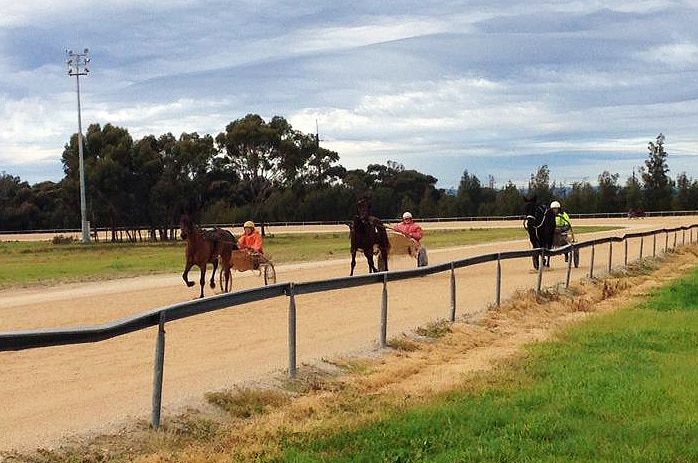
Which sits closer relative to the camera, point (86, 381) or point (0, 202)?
point (86, 381)

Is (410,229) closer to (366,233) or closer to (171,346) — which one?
(366,233)

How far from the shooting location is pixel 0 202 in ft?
339

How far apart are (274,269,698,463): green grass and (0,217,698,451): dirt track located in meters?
2.04

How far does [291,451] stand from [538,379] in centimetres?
321

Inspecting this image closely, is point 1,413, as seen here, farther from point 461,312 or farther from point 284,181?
point 284,181

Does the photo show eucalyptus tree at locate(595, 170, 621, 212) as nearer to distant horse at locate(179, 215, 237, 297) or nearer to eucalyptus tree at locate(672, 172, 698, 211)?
eucalyptus tree at locate(672, 172, 698, 211)

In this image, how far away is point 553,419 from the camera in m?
6.96

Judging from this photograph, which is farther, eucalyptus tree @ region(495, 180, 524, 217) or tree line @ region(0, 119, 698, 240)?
eucalyptus tree @ region(495, 180, 524, 217)

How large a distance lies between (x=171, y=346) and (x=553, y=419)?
5.86 m

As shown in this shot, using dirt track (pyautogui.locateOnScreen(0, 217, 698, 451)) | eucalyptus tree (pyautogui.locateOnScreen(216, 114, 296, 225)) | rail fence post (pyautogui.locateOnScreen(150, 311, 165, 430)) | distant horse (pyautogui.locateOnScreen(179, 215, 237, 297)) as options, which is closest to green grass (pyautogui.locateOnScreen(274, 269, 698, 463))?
rail fence post (pyautogui.locateOnScreen(150, 311, 165, 430))

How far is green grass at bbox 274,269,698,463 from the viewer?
20.0 feet

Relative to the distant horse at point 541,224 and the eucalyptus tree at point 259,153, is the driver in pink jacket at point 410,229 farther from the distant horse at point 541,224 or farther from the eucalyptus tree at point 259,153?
the eucalyptus tree at point 259,153

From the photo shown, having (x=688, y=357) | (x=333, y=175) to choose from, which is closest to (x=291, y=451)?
(x=688, y=357)

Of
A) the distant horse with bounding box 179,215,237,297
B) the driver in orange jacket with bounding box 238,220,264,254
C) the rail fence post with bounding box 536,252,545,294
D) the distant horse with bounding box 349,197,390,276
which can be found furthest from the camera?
the distant horse with bounding box 349,197,390,276
